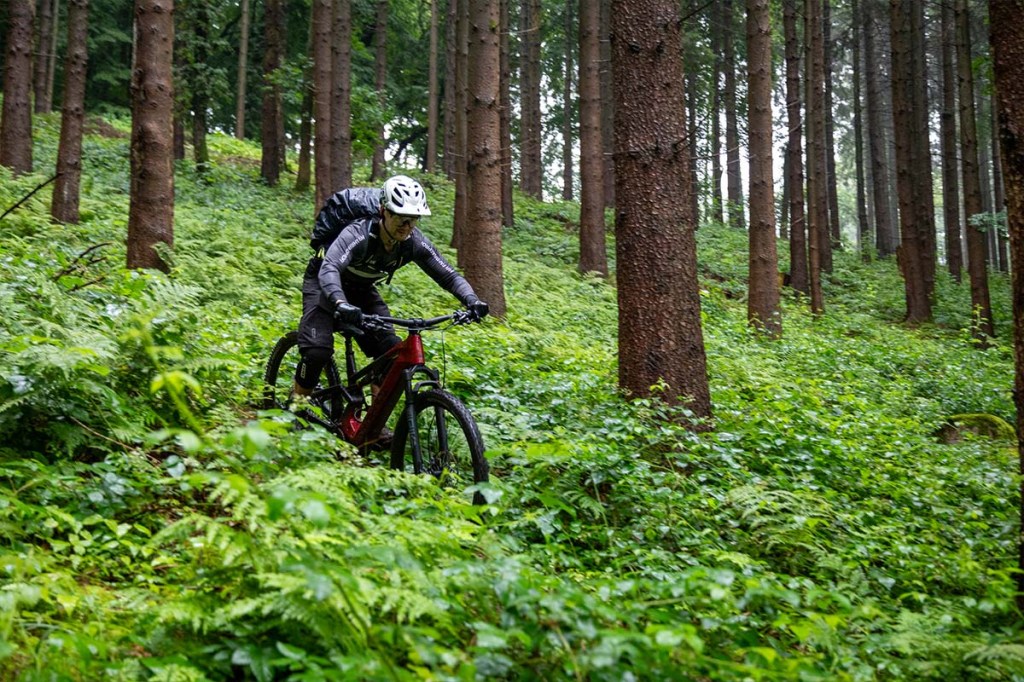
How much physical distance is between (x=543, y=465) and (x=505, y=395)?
8.61ft

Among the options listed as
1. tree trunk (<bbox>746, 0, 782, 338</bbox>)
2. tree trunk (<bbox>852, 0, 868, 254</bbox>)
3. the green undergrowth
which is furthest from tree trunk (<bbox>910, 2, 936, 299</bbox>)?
the green undergrowth

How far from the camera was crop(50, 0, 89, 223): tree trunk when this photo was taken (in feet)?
43.2

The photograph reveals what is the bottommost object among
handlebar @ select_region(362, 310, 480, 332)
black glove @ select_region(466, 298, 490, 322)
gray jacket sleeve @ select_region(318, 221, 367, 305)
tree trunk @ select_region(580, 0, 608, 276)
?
handlebar @ select_region(362, 310, 480, 332)

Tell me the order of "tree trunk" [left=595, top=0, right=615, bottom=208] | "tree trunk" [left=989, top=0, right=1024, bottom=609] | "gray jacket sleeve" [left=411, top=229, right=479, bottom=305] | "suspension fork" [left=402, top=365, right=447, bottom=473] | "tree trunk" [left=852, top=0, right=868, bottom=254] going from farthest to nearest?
"tree trunk" [left=852, top=0, right=868, bottom=254], "tree trunk" [left=595, top=0, right=615, bottom=208], "gray jacket sleeve" [left=411, top=229, right=479, bottom=305], "suspension fork" [left=402, top=365, right=447, bottom=473], "tree trunk" [left=989, top=0, right=1024, bottom=609]

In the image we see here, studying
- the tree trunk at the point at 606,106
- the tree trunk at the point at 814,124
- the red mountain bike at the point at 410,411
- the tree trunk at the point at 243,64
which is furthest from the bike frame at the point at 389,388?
the tree trunk at the point at 243,64

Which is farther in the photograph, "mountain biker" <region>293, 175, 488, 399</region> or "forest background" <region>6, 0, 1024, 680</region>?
"mountain biker" <region>293, 175, 488, 399</region>

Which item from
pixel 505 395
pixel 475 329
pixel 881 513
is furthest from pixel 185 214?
pixel 881 513

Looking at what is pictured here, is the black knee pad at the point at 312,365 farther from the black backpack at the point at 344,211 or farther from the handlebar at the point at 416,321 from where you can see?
the black backpack at the point at 344,211

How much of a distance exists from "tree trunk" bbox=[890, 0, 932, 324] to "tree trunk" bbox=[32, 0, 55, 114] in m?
25.9

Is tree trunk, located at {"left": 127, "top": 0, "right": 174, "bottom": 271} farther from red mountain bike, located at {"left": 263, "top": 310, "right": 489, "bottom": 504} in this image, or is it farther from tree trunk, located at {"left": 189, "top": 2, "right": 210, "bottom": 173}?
tree trunk, located at {"left": 189, "top": 2, "right": 210, "bottom": 173}

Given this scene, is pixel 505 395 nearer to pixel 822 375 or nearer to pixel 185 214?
pixel 822 375

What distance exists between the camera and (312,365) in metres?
6.50

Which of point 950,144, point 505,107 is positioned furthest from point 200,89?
point 950,144

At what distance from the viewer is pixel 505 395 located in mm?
7773
